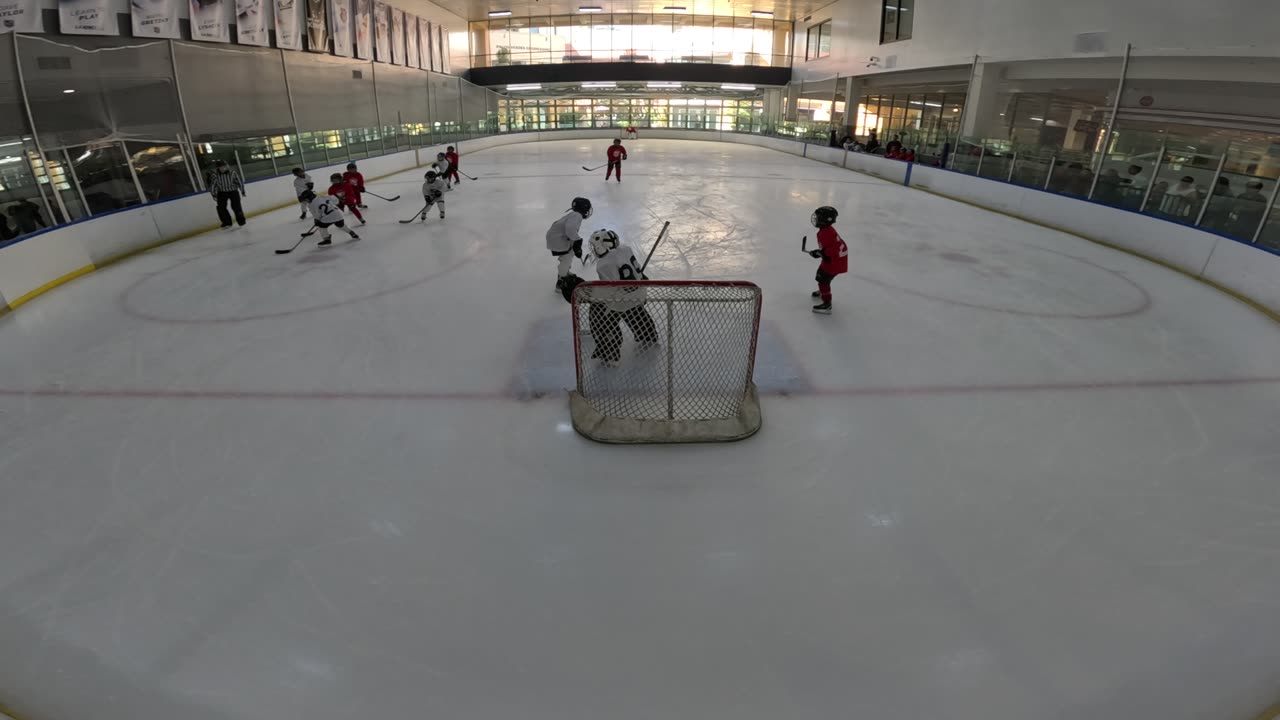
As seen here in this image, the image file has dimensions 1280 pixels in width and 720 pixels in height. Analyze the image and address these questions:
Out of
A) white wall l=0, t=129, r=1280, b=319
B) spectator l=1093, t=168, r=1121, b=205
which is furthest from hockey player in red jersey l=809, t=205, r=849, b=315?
spectator l=1093, t=168, r=1121, b=205

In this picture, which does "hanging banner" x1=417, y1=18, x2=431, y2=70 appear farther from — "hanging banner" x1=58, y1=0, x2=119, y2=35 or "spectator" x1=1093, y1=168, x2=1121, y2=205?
"spectator" x1=1093, y1=168, x2=1121, y2=205

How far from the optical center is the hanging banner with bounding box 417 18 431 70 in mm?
23844

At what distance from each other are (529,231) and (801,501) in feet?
24.8

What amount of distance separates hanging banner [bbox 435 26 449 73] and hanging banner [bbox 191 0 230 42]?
14923mm

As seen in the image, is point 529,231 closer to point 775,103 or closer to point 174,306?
point 174,306

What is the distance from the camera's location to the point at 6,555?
9.91 feet

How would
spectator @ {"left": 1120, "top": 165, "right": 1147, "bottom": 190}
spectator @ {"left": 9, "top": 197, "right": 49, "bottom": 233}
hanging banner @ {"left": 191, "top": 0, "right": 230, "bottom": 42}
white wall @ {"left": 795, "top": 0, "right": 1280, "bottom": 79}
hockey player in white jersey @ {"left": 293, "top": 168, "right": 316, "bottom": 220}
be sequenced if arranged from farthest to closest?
hanging banner @ {"left": 191, "top": 0, "right": 230, "bottom": 42} → white wall @ {"left": 795, "top": 0, "right": 1280, "bottom": 79} → hockey player in white jersey @ {"left": 293, "top": 168, "right": 316, "bottom": 220} → spectator @ {"left": 1120, "top": 165, "right": 1147, "bottom": 190} → spectator @ {"left": 9, "top": 197, "right": 49, "bottom": 233}

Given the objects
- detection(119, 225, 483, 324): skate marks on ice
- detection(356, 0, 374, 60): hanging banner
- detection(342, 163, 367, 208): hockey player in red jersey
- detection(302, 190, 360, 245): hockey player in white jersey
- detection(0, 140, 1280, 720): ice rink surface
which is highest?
detection(356, 0, 374, 60): hanging banner

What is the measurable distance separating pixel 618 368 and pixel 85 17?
448 inches

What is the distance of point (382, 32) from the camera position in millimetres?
20422

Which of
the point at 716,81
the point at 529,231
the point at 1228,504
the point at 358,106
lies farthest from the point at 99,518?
the point at 716,81

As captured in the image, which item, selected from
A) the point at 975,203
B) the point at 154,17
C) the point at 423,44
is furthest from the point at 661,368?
the point at 423,44

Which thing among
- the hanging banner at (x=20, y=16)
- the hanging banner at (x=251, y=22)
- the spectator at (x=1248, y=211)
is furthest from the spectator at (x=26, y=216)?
the spectator at (x=1248, y=211)

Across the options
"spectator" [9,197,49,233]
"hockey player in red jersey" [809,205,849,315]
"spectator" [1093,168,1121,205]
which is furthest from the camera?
"spectator" [1093,168,1121,205]
